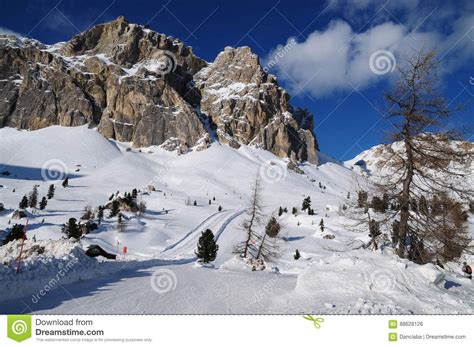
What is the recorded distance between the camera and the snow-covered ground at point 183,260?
686 centimetres

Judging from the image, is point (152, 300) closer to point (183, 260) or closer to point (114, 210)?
point (183, 260)

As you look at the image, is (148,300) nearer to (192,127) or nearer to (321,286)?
(321,286)

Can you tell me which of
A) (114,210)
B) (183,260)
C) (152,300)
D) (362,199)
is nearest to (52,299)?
(152,300)

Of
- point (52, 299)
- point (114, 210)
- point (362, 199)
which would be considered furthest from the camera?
point (114, 210)

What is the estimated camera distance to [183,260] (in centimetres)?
3067

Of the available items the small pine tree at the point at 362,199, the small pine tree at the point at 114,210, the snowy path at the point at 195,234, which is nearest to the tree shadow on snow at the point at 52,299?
the small pine tree at the point at 362,199

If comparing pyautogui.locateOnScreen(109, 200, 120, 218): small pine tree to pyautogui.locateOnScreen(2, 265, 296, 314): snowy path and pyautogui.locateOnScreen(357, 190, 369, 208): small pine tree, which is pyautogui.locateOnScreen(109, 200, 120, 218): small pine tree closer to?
pyautogui.locateOnScreen(2, 265, 296, 314): snowy path

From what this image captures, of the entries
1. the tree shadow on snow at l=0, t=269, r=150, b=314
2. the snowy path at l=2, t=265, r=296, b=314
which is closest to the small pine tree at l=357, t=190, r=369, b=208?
the snowy path at l=2, t=265, r=296, b=314

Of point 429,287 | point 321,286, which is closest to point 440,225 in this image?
point 429,287

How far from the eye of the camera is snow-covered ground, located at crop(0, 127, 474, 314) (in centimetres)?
686

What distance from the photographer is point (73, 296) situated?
23.9 feet

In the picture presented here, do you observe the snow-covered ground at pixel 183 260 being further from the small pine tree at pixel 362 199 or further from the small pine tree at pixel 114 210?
the small pine tree at pixel 114 210
